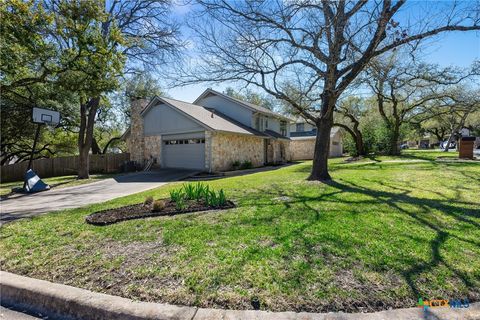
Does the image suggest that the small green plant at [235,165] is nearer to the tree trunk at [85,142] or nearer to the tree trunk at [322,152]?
the tree trunk at [322,152]

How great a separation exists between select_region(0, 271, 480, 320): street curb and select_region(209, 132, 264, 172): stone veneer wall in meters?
12.5

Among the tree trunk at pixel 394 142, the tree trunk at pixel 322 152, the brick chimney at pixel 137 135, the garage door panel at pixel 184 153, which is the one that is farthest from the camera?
the tree trunk at pixel 394 142

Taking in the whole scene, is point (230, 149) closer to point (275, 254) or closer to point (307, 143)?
point (275, 254)

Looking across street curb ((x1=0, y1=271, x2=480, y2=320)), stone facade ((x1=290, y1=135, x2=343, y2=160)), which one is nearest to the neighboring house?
stone facade ((x1=290, y1=135, x2=343, y2=160))

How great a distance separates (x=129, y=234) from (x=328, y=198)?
14.9ft

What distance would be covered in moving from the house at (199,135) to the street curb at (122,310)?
40.8ft

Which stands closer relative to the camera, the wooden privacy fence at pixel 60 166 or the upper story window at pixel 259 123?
the wooden privacy fence at pixel 60 166

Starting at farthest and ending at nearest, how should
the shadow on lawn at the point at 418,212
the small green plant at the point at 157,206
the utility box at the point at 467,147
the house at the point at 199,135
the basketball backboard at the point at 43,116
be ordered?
the house at the point at 199,135 → the utility box at the point at 467,147 → the basketball backboard at the point at 43,116 → the small green plant at the point at 157,206 → the shadow on lawn at the point at 418,212

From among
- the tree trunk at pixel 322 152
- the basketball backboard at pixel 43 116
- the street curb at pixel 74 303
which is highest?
the basketball backboard at pixel 43 116

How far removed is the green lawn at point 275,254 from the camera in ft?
8.09

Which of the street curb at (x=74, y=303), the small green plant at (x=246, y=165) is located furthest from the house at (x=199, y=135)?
the street curb at (x=74, y=303)

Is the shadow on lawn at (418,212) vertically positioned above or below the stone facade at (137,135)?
below

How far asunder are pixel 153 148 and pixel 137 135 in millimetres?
2058

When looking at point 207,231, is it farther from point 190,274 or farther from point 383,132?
point 383,132
